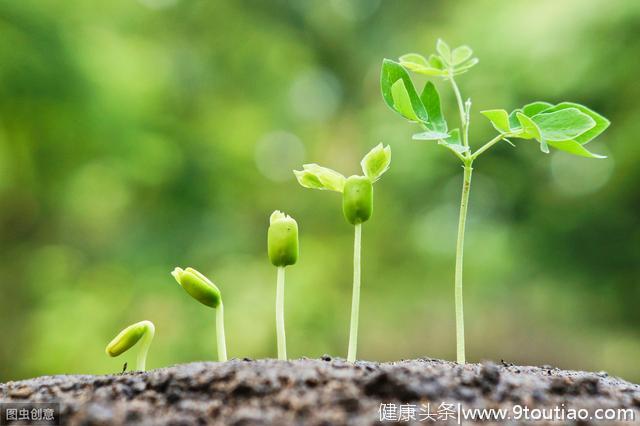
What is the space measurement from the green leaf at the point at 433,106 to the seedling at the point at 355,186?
0.09m

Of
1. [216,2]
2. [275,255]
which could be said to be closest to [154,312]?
[216,2]

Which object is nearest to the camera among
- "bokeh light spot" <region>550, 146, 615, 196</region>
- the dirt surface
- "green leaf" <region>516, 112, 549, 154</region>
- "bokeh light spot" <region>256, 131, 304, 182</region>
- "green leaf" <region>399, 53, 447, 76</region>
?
the dirt surface

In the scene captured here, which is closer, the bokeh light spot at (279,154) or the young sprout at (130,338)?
the young sprout at (130,338)

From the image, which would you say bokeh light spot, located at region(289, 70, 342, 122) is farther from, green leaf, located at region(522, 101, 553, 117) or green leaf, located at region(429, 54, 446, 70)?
green leaf, located at region(522, 101, 553, 117)

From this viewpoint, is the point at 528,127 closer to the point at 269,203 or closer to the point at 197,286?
the point at 197,286

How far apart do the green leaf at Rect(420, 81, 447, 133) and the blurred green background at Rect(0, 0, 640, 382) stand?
114 inches

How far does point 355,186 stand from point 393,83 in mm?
151

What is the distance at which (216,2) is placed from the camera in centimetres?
499

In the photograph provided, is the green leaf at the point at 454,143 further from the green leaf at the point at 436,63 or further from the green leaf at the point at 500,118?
the green leaf at the point at 436,63

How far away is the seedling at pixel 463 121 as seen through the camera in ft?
2.35

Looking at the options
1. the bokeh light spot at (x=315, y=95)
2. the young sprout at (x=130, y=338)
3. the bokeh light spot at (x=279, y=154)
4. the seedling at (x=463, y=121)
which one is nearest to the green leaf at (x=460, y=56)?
the seedling at (x=463, y=121)

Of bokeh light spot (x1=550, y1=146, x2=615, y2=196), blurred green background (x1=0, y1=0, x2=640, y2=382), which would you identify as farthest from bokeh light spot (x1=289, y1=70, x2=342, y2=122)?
bokeh light spot (x1=550, y1=146, x2=615, y2=196)

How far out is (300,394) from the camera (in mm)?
573

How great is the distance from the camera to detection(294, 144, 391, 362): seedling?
734mm
